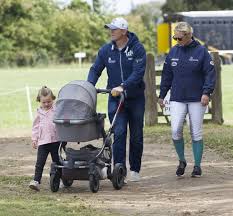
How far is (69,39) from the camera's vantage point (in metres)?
78.7

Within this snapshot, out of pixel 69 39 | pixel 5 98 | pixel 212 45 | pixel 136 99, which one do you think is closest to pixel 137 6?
pixel 69 39

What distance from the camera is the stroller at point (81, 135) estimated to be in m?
9.53

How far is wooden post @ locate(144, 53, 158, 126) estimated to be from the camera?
61.3 feet

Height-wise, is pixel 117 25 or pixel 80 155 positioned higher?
pixel 117 25

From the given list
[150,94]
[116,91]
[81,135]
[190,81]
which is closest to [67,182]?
[81,135]

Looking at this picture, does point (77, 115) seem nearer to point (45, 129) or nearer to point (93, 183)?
point (45, 129)

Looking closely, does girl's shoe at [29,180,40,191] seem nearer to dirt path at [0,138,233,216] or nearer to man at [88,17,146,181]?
dirt path at [0,138,233,216]

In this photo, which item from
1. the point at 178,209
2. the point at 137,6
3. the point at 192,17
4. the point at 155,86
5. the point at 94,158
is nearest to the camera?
the point at 178,209

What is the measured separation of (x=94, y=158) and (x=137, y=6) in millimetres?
108944

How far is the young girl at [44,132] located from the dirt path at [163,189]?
366 millimetres

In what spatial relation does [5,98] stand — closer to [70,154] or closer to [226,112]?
[226,112]

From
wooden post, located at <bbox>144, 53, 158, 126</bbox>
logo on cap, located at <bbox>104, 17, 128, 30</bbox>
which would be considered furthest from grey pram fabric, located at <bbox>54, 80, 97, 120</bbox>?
wooden post, located at <bbox>144, 53, 158, 126</bbox>

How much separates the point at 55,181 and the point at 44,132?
64cm

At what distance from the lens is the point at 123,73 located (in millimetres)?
10180
